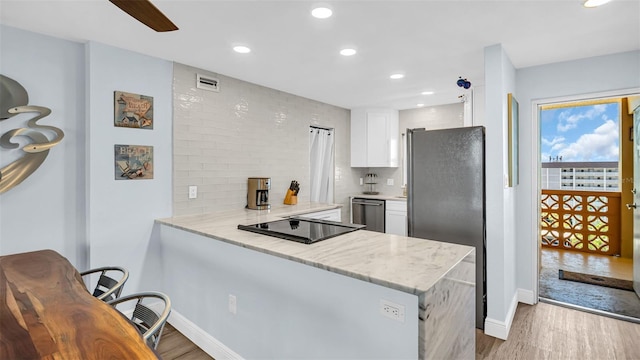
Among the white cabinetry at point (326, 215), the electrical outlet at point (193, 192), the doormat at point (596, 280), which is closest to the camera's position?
the electrical outlet at point (193, 192)

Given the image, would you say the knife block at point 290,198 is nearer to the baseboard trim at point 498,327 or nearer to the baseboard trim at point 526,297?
the baseboard trim at point 498,327

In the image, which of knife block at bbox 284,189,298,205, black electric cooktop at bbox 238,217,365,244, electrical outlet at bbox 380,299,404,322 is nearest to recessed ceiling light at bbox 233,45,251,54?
black electric cooktop at bbox 238,217,365,244

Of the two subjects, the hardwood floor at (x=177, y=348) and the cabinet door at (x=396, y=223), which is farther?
the cabinet door at (x=396, y=223)

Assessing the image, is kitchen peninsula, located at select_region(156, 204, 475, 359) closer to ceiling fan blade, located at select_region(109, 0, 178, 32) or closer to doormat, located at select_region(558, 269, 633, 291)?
ceiling fan blade, located at select_region(109, 0, 178, 32)

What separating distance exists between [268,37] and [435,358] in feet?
7.44

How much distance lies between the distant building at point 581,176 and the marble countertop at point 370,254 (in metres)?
4.69

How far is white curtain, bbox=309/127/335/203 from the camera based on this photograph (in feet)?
14.9

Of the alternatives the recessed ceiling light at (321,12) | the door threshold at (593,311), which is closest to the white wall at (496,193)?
the door threshold at (593,311)

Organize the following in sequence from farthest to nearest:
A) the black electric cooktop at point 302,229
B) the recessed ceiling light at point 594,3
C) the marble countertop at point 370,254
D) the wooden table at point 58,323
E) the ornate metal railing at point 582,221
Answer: the ornate metal railing at point 582,221 < the black electric cooktop at point 302,229 < the recessed ceiling light at point 594,3 < the marble countertop at point 370,254 < the wooden table at point 58,323

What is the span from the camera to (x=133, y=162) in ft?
8.59

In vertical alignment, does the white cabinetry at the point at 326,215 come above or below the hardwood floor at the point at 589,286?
above

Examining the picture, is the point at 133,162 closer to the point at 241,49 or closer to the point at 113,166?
the point at 113,166

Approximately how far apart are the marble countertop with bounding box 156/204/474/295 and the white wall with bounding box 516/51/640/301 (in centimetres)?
182

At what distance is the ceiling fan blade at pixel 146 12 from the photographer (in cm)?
114
